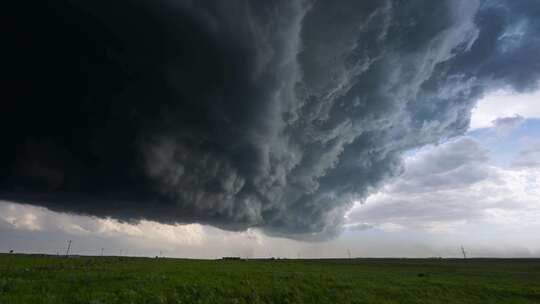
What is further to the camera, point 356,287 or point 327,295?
point 356,287

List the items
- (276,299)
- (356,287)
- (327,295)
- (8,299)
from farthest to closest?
1. (356,287)
2. (327,295)
3. (276,299)
4. (8,299)

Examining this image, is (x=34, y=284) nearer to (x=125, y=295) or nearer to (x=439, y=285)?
(x=125, y=295)

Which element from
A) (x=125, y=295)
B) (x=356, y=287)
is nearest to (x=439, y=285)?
(x=356, y=287)

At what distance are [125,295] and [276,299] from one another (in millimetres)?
13021

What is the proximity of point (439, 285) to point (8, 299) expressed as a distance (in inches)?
1945

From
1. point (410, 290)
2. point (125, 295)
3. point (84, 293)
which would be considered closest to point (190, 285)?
point (125, 295)

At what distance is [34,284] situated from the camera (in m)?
25.6

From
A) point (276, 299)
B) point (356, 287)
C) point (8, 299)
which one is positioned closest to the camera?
point (8, 299)

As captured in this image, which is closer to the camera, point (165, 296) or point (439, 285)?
point (165, 296)

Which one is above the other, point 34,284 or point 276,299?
point 34,284

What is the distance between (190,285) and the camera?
96.3 feet

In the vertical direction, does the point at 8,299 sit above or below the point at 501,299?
above

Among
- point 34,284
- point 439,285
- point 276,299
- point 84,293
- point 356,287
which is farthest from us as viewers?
point 439,285

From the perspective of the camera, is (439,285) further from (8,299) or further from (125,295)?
(8,299)
